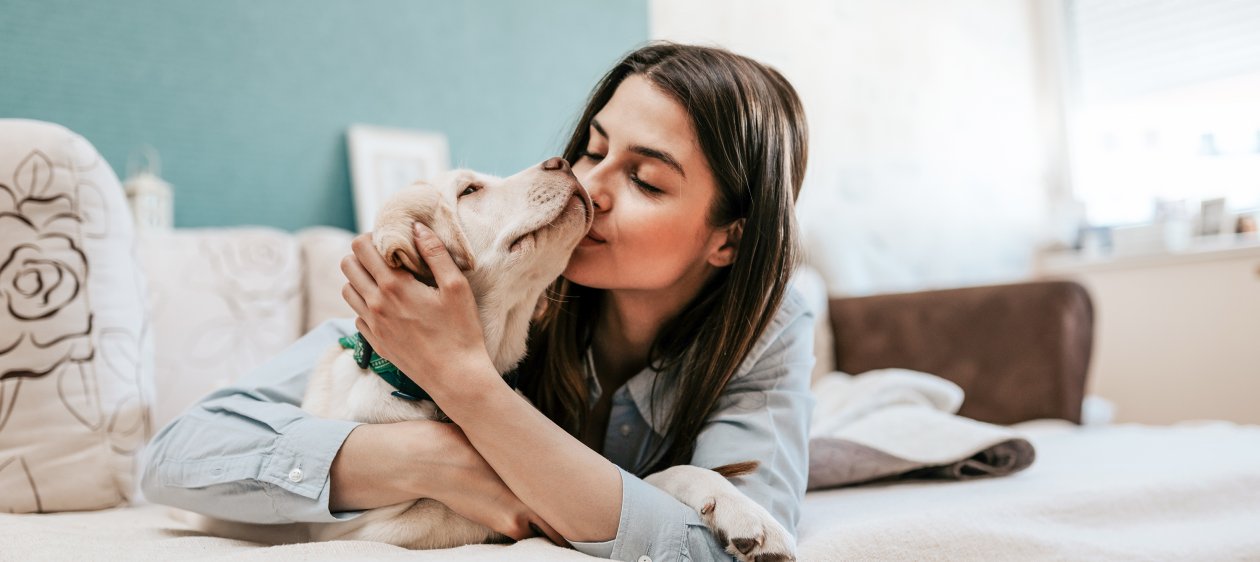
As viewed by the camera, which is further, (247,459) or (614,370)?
(614,370)

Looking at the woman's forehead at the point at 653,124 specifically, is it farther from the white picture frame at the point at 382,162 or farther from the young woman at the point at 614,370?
the white picture frame at the point at 382,162

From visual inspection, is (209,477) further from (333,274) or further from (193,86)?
(193,86)

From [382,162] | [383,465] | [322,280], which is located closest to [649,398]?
[383,465]

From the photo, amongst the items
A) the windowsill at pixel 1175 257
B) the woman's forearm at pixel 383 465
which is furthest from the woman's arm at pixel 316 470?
the windowsill at pixel 1175 257

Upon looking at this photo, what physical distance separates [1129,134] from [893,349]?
101 inches

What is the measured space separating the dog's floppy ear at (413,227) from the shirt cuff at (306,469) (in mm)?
234

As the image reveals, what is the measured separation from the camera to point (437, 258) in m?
0.97

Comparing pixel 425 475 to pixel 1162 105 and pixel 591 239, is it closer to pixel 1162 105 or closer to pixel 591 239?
pixel 591 239

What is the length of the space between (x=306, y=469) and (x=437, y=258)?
12.3 inches

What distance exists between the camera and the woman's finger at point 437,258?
3.15 ft

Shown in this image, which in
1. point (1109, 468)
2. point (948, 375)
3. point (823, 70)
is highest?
point (823, 70)

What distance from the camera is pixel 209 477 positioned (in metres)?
1.06

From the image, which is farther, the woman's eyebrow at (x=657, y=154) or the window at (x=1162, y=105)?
the window at (x=1162, y=105)

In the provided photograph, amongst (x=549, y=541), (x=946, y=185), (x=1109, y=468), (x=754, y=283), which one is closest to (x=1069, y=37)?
(x=946, y=185)
